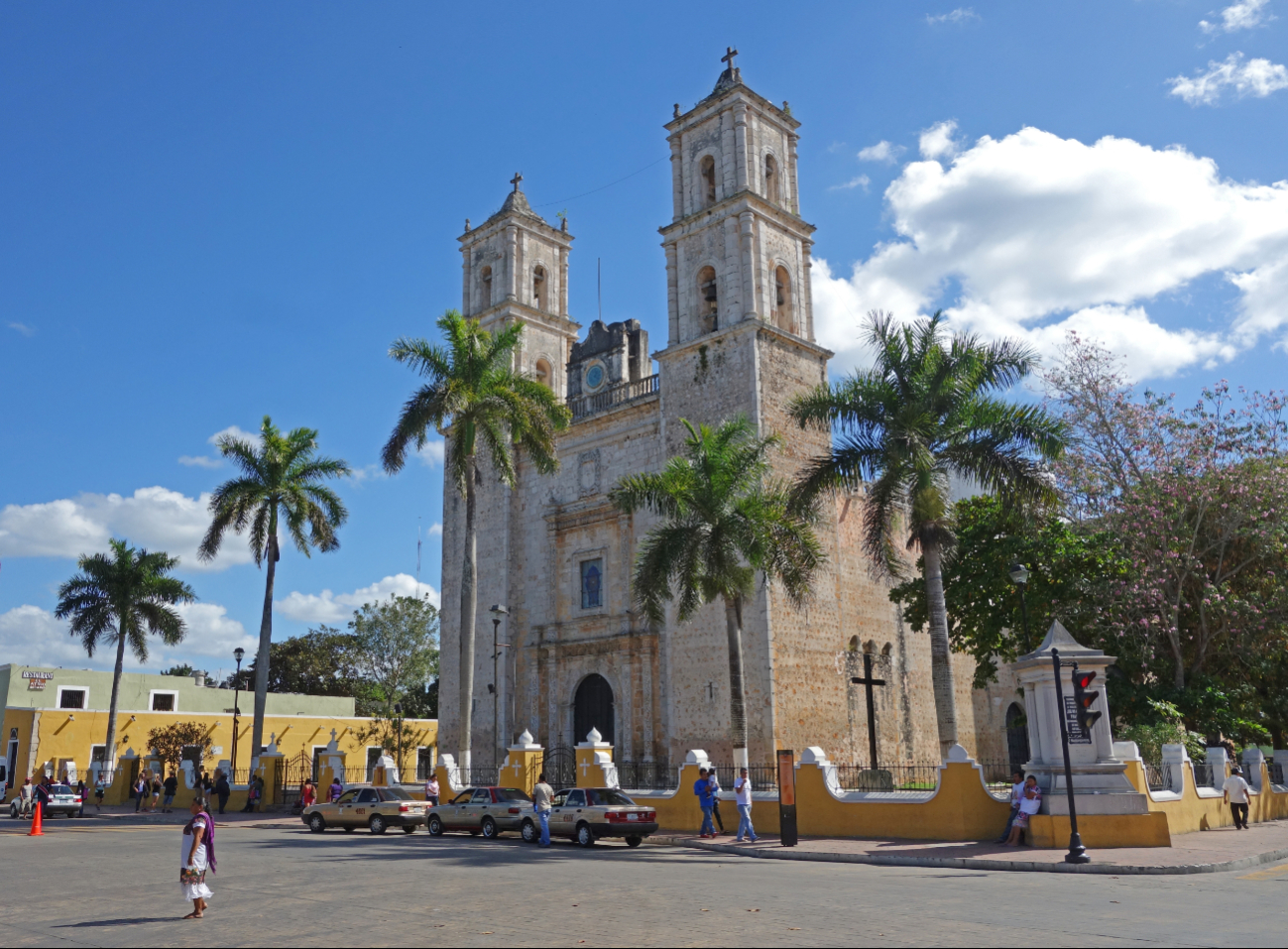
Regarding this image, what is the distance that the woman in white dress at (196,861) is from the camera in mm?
9578

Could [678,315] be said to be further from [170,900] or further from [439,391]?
[170,900]

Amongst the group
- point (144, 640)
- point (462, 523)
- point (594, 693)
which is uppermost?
point (462, 523)

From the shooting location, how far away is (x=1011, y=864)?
1316 cm

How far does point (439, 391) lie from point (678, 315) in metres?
9.33

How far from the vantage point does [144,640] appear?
3772 centimetres

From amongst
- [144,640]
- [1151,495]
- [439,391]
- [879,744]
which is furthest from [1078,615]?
[144,640]

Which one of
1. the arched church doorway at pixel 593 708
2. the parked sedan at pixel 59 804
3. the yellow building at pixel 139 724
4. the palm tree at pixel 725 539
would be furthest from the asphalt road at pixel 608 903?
the yellow building at pixel 139 724

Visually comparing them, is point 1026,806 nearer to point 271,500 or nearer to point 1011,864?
point 1011,864

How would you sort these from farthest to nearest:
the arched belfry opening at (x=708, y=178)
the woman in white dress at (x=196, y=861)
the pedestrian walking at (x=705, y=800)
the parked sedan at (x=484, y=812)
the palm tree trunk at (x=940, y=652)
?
the arched belfry opening at (x=708, y=178) < the parked sedan at (x=484, y=812) < the palm tree trunk at (x=940, y=652) < the pedestrian walking at (x=705, y=800) < the woman in white dress at (x=196, y=861)

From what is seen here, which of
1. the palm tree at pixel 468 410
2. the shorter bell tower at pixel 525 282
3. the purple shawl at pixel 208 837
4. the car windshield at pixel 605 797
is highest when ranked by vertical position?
the shorter bell tower at pixel 525 282

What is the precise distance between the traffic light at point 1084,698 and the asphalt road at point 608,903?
2.45 metres

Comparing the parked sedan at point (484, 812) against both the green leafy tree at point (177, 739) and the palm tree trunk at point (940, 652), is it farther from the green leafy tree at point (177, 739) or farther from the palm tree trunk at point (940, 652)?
the green leafy tree at point (177, 739)

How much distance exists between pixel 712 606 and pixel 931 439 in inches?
398

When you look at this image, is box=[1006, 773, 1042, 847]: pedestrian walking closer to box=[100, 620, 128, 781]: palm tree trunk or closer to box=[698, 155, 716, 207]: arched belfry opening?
box=[698, 155, 716, 207]: arched belfry opening
